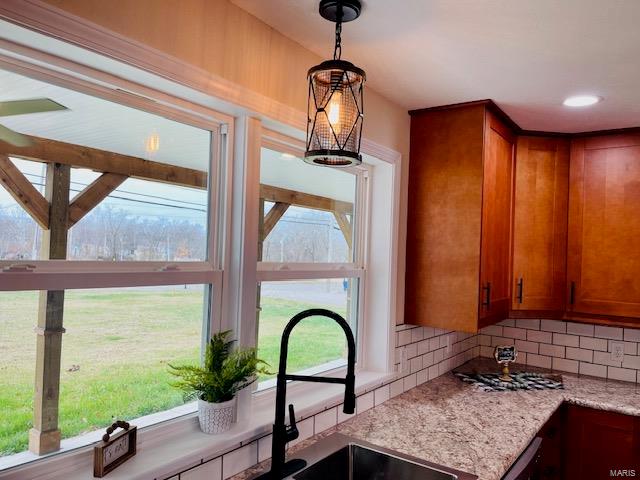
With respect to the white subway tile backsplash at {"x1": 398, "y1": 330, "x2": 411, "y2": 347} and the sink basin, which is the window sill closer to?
the sink basin

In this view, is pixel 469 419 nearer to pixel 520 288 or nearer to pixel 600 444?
pixel 600 444

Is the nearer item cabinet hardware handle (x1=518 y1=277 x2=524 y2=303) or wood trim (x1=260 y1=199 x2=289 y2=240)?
wood trim (x1=260 y1=199 x2=289 y2=240)

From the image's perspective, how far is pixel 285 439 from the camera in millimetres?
1502

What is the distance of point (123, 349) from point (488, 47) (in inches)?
64.1

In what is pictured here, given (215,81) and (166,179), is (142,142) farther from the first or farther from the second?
(215,81)

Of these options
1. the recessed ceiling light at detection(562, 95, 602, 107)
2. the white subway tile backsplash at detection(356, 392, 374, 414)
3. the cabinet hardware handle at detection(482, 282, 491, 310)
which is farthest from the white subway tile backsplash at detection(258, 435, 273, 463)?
the recessed ceiling light at detection(562, 95, 602, 107)

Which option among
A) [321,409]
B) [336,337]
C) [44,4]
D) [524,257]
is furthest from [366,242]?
[44,4]

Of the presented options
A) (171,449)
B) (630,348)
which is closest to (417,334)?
(630,348)

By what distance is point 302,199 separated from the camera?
6.68 feet

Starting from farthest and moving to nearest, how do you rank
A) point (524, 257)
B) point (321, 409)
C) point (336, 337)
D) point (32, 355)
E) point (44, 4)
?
point (524, 257), point (336, 337), point (321, 409), point (32, 355), point (44, 4)

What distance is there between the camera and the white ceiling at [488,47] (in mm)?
1461

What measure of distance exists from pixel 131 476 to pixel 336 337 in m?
1.22

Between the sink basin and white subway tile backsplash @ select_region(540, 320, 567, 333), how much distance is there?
6.47ft

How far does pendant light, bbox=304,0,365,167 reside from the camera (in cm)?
132
